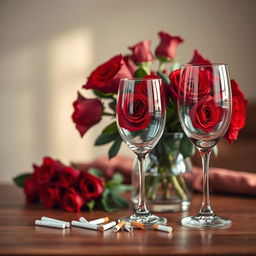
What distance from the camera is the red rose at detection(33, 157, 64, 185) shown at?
4.30 feet

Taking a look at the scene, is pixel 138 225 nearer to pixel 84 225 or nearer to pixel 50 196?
pixel 84 225

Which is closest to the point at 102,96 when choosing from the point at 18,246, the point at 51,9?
the point at 18,246

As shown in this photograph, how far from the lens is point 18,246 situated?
3.06 ft

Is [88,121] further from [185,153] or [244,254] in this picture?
[244,254]

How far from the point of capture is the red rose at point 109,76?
1214mm

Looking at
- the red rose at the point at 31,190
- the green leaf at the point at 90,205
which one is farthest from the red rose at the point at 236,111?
the red rose at the point at 31,190

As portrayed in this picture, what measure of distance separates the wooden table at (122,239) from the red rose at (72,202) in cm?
3

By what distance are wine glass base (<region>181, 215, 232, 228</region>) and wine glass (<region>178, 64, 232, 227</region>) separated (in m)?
0.15

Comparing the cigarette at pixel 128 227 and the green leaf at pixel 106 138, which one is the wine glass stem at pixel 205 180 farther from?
the green leaf at pixel 106 138

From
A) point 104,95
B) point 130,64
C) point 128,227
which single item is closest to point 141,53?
point 130,64

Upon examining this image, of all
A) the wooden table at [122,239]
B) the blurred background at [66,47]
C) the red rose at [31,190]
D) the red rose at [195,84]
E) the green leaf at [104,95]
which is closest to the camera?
the wooden table at [122,239]

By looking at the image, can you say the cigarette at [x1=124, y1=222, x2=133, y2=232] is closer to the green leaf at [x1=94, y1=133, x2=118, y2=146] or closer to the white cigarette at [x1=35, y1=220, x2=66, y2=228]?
the white cigarette at [x1=35, y1=220, x2=66, y2=228]

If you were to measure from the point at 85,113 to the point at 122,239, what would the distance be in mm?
373

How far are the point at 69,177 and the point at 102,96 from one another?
193 mm
